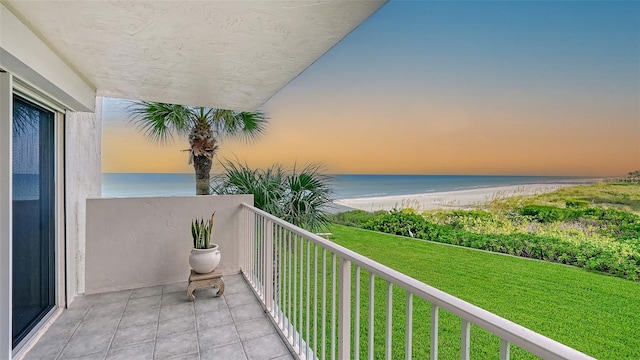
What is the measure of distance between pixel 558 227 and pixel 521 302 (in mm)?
2728

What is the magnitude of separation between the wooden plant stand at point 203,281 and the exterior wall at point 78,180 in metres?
1.22

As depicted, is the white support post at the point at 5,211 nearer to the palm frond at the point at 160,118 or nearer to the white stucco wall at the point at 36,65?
the white stucco wall at the point at 36,65

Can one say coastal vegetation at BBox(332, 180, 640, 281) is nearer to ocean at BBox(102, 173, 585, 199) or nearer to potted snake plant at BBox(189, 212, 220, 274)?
ocean at BBox(102, 173, 585, 199)

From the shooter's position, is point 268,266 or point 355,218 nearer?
point 268,266

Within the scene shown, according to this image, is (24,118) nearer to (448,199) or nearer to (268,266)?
(268,266)

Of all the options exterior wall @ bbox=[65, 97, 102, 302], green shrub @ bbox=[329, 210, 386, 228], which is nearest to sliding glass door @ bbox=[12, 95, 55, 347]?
exterior wall @ bbox=[65, 97, 102, 302]

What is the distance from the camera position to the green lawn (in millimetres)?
3219

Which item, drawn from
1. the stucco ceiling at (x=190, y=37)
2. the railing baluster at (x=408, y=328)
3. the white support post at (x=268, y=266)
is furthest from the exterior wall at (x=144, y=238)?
the railing baluster at (x=408, y=328)

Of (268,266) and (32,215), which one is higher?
(32,215)

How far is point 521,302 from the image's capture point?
4.46 meters

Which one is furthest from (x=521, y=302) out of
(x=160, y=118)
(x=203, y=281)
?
(x=160, y=118)

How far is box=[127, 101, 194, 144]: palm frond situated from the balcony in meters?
2.19

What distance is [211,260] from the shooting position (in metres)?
3.14

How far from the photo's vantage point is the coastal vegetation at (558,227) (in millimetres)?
4973
